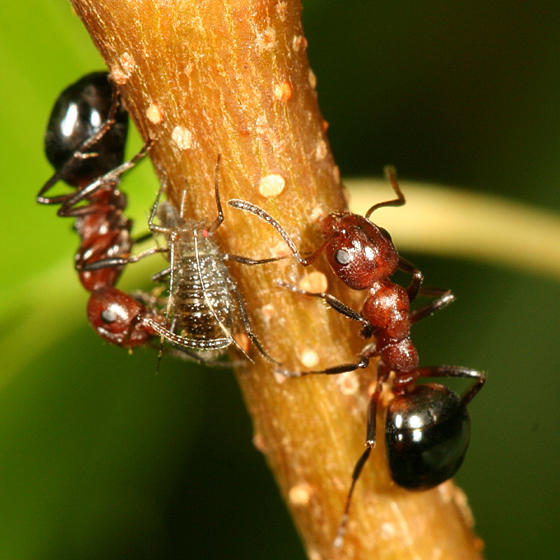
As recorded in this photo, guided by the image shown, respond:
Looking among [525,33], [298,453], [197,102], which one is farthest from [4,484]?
[525,33]

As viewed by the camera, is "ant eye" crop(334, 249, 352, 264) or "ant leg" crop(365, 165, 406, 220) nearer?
"ant eye" crop(334, 249, 352, 264)

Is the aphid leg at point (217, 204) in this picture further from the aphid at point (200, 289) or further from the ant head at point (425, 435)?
the ant head at point (425, 435)

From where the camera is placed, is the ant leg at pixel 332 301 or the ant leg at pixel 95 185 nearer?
the ant leg at pixel 332 301

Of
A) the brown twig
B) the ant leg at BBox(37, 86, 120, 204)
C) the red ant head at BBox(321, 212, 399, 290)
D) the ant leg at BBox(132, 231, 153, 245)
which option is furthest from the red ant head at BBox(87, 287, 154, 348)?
the red ant head at BBox(321, 212, 399, 290)

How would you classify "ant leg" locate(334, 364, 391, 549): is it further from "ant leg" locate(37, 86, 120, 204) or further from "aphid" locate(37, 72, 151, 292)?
"ant leg" locate(37, 86, 120, 204)

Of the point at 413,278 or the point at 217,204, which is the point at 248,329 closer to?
the point at 217,204

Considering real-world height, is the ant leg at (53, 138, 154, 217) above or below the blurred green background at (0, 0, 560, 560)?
above

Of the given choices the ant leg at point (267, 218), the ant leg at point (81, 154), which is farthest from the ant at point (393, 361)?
the ant leg at point (81, 154)

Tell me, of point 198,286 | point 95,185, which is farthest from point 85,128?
point 198,286
